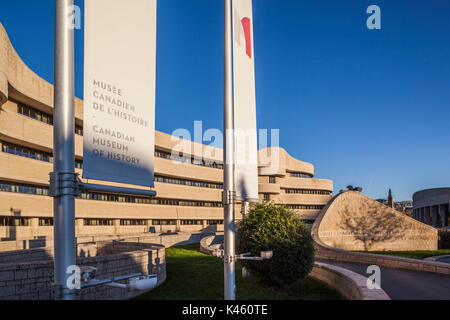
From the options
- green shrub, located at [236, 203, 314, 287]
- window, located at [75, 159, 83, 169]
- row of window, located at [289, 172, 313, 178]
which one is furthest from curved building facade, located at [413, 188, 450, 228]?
green shrub, located at [236, 203, 314, 287]

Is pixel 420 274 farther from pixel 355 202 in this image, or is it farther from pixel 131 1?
pixel 355 202

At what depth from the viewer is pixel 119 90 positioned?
16.8 feet

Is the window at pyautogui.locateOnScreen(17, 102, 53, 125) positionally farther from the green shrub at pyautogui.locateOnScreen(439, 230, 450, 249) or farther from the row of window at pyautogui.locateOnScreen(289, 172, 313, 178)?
the row of window at pyautogui.locateOnScreen(289, 172, 313, 178)

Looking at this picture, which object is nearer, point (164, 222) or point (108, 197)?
point (108, 197)

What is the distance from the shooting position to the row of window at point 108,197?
27900 millimetres

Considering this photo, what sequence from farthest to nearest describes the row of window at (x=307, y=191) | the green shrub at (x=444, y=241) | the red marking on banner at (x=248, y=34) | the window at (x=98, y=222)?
the row of window at (x=307, y=191), the green shrub at (x=444, y=241), the window at (x=98, y=222), the red marking on banner at (x=248, y=34)

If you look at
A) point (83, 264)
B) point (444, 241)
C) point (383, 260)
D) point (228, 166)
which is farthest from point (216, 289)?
point (444, 241)

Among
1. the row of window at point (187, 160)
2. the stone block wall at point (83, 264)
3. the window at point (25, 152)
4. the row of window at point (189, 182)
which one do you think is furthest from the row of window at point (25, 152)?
the row of window at point (189, 182)

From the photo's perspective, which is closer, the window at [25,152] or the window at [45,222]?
the window at [25,152]

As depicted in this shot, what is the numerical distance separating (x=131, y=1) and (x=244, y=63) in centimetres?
407

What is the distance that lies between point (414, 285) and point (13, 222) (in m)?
26.5

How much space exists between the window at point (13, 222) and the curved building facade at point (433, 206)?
72.3 m

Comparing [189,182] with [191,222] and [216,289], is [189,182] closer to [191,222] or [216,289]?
[191,222]

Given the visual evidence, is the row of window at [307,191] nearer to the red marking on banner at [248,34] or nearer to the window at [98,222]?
the window at [98,222]
